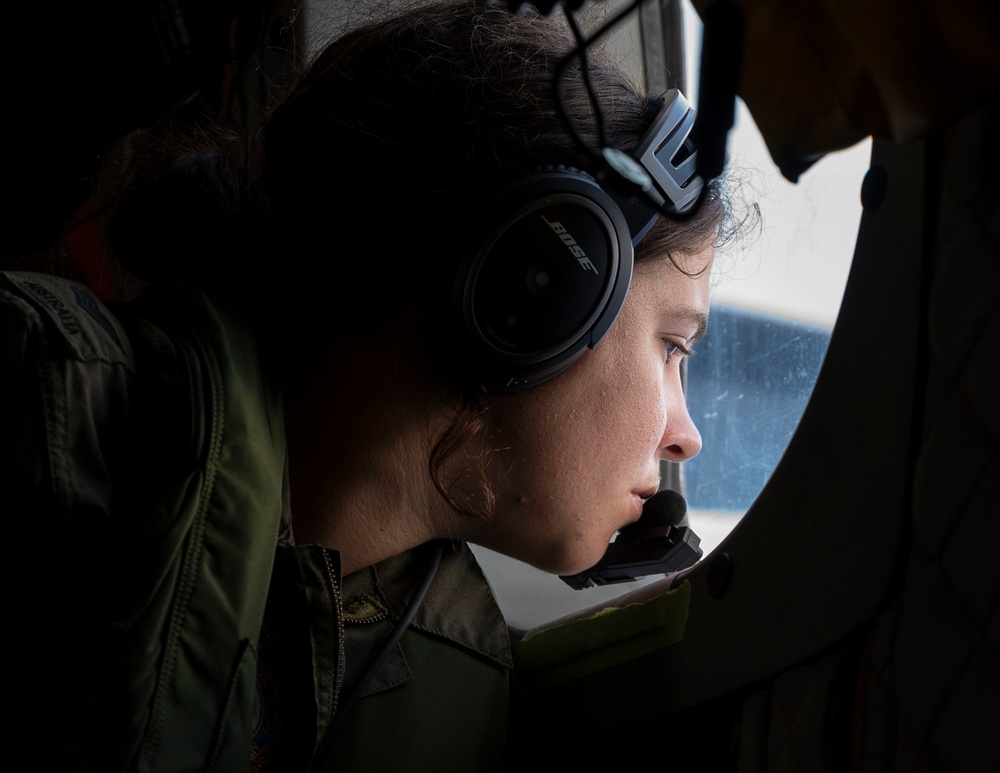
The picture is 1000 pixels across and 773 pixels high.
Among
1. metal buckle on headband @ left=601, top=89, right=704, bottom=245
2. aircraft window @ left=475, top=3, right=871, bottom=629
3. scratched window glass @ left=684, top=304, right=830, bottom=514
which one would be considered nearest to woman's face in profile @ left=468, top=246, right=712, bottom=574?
metal buckle on headband @ left=601, top=89, right=704, bottom=245

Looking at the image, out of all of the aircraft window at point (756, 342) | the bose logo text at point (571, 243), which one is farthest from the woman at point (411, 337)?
the aircraft window at point (756, 342)

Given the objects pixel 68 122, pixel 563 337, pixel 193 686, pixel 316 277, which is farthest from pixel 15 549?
pixel 68 122

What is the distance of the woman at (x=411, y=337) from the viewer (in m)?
0.80

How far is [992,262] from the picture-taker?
0.55 metres

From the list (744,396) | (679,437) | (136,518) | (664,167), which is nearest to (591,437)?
(679,437)

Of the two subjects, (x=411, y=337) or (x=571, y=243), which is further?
(x=411, y=337)

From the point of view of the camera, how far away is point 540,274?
78 centimetres

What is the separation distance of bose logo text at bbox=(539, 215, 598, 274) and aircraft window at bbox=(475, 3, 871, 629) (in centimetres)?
40

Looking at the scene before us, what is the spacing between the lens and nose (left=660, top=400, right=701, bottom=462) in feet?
3.42

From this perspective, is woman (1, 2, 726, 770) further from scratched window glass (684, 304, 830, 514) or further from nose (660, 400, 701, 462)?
scratched window glass (684, 304, 830, 514)

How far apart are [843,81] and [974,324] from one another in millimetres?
188

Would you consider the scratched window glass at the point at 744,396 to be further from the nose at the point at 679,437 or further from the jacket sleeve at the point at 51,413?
the jacket sleeve at the point at 51,413

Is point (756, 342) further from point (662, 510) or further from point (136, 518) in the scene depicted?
point (136, 518)

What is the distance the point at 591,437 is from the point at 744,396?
0.59m
